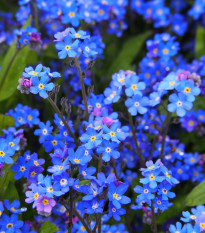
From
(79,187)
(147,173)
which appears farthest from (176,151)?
(79,187)

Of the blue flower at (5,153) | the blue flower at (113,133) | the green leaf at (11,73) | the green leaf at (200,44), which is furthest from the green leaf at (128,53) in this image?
the blue flower at (5,153)

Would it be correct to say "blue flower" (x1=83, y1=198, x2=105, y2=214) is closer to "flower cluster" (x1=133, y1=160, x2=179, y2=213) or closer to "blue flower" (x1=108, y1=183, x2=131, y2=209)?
"blue flower" (x1=108, y1=183, x2=131, y2=209)

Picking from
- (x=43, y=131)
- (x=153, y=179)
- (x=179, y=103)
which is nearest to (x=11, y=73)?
(x=43, y=131)

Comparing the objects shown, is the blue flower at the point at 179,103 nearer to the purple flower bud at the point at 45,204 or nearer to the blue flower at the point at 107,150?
the blue flower at the point at 107,150

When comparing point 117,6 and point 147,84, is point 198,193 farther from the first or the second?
point 117,6

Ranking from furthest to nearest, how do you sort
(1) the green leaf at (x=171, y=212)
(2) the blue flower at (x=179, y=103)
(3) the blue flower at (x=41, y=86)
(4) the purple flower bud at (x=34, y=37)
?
(4) the purple flower bud at (x=34, y=37), (1) the green leaf at (x=171, y=212), (2) the blue flower at (x=179, y=103), (3) the blue flower at (x=41, y=86)

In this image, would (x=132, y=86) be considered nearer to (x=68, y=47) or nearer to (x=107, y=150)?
(x=68, y=47)

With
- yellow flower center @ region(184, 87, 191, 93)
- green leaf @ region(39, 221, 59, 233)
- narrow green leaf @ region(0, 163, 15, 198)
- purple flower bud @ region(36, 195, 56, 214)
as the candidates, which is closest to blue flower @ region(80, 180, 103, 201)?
purple flower bud @ region(36, 195, 56, 214)
